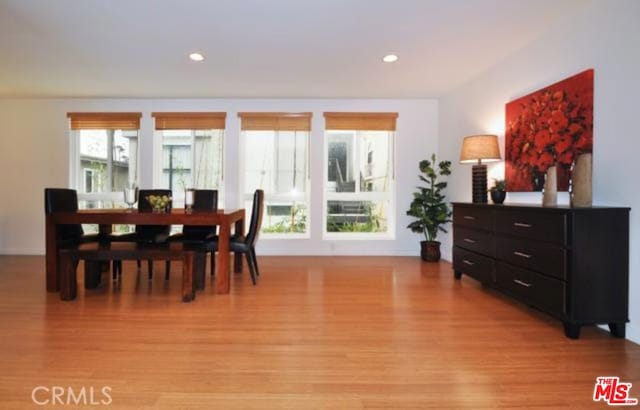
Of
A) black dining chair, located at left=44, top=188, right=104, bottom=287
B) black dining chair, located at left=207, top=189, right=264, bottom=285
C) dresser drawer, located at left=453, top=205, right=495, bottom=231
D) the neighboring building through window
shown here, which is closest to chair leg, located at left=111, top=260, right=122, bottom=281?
black dining chair, located at left=44, top=188, right=104, bottom=287

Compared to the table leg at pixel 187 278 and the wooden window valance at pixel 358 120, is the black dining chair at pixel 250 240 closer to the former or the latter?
the table leg at pixel 187 278

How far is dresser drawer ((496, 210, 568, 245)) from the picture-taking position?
219cm

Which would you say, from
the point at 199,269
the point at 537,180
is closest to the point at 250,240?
the point at 199,269

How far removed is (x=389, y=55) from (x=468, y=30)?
2.60 feet

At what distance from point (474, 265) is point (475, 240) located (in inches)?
9.6

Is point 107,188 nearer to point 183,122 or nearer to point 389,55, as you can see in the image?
point 183,122

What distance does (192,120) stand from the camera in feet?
16.4

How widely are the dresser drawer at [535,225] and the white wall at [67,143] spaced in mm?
2379

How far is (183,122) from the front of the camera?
4996mm

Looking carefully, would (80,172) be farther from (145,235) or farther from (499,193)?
(499,193)

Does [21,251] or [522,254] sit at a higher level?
[522,254]

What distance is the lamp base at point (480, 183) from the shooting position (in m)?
3.35

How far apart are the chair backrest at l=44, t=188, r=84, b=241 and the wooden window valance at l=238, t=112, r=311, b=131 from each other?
7.77ft

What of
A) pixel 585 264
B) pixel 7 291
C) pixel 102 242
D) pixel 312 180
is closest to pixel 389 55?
pixel 312 180
